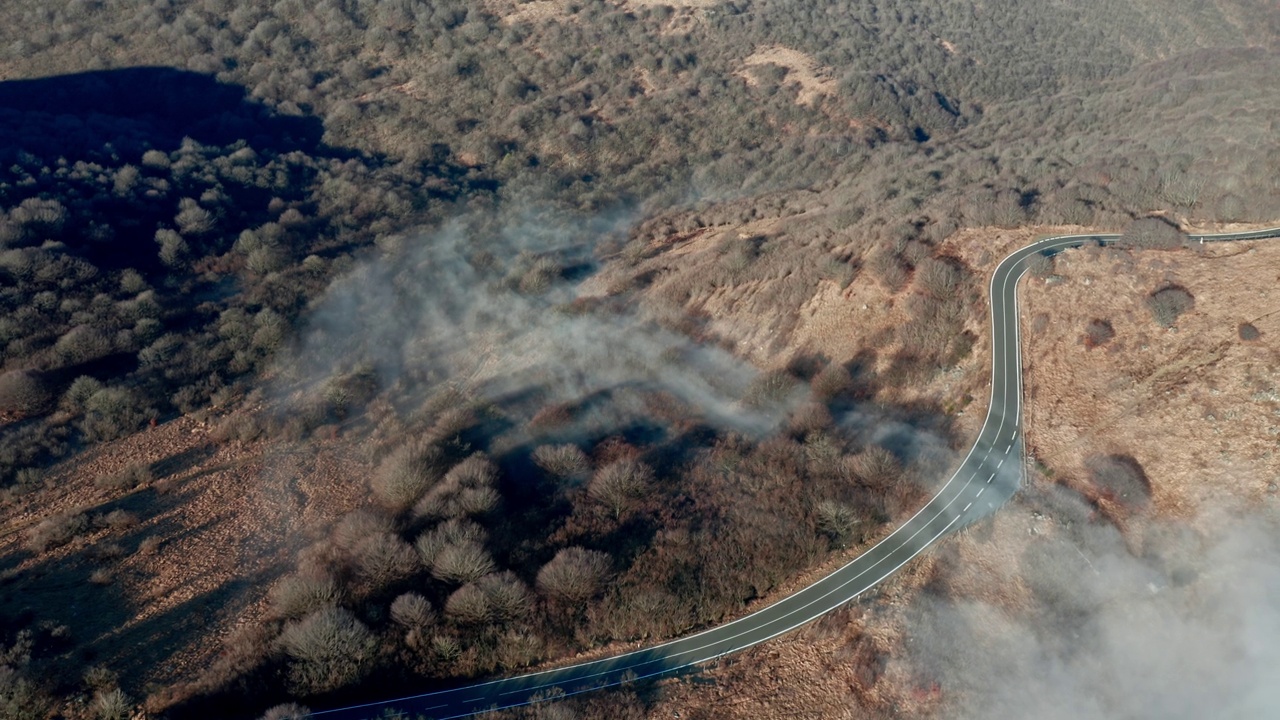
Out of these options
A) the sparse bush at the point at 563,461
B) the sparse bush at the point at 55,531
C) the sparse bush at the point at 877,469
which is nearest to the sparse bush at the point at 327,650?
the sparse bush at the point at 563,461

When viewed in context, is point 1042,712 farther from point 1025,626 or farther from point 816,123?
point 816,123

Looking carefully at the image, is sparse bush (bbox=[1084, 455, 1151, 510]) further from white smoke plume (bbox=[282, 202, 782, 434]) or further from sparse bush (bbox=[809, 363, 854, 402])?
white smoke plume (bbox=[282, 202, 782, 434])

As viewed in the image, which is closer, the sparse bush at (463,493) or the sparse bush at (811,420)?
the sparse bush at (463,493)

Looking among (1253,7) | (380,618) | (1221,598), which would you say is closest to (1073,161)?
(1221,598)

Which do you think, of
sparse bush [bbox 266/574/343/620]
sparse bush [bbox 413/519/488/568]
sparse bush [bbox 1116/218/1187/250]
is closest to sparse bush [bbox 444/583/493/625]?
sparse bush [bbox 413/519/488/568]

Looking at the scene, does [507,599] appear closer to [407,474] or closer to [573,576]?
[573,576]

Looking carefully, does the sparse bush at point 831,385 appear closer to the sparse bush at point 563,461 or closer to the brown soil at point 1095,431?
the brown soil at point 1095,431
